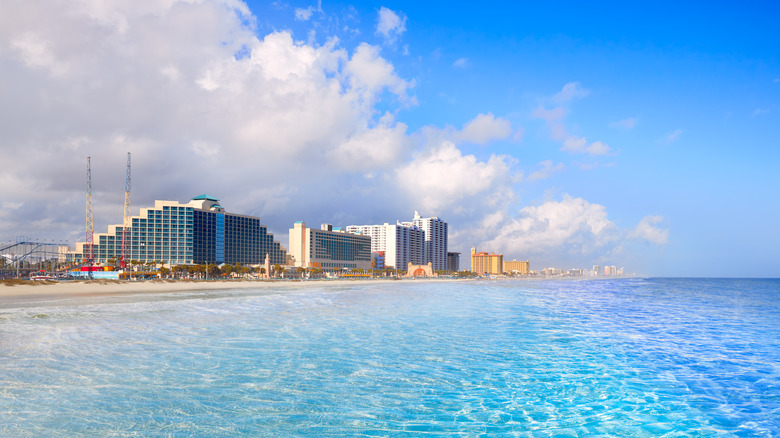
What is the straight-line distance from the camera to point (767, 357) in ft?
67.7

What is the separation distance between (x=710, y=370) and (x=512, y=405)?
9.96 metres

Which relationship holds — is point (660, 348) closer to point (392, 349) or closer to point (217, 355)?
point (392, 349)

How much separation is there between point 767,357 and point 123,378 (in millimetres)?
26169

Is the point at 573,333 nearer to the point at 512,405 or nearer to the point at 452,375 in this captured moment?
the point at 452,375

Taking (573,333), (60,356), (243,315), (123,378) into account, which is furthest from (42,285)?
(573,333)

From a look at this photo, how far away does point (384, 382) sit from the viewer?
1527cm

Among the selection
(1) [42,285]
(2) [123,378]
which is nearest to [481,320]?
(2) [123,378]

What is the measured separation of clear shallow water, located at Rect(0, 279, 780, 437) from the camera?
1134 centimetres

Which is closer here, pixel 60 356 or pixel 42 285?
pixel 60 356

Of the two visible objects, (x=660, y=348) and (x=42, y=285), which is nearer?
(x=660, y=348)

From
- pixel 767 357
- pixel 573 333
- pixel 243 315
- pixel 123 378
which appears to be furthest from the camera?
pixel 243 315

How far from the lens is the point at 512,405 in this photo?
12.9 m

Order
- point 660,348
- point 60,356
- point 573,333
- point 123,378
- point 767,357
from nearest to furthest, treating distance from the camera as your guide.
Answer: point 123,378
point 60,356
point 767,357
point 660,348
point 573,333

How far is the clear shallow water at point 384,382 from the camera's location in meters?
11.3
